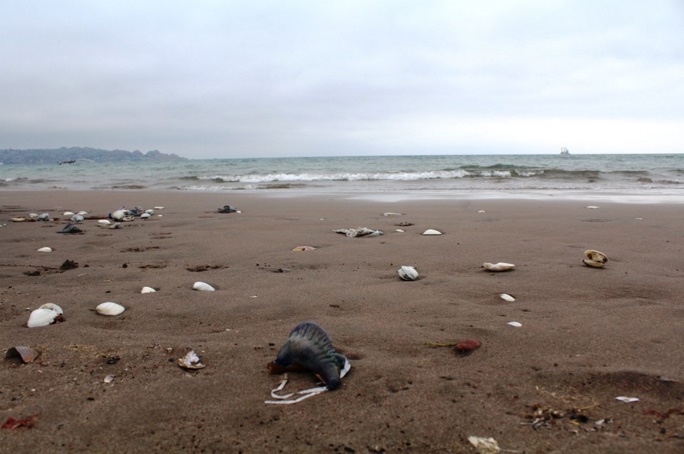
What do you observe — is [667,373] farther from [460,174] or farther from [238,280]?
[460,174]

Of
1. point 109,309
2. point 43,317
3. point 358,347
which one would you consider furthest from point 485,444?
point 43,317

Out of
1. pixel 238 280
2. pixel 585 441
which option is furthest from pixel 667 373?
pixel 238 280

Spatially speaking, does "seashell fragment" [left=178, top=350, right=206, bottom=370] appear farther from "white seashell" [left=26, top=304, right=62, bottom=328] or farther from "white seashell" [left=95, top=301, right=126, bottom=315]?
"white seashell" [left=26, top=304, right=62, bottom=328]

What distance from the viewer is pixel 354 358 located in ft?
6.93

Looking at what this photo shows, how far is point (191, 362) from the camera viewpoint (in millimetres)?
2064

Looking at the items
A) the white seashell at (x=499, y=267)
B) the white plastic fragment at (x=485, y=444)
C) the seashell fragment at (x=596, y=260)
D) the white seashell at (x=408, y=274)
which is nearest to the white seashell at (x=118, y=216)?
the white seashell at (x=408, y=274)

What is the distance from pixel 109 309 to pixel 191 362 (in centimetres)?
93

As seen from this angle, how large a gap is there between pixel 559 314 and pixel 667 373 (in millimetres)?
786

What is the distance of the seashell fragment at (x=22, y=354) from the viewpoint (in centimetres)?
204

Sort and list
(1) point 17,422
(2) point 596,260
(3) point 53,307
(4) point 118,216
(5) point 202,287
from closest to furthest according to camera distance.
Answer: (1) point 17,422
(3) point 53,307
(5) point 202,287
(2) point 596,260
(4) point 118,216

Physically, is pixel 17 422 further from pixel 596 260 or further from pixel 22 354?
pixel 596 260

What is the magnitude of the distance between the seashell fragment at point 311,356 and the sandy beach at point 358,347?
0.05 m

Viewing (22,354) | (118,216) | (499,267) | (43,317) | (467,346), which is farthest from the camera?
(118,216)

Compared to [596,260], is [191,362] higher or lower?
lower
